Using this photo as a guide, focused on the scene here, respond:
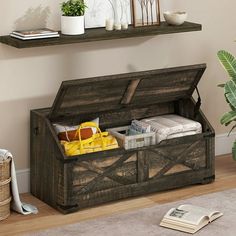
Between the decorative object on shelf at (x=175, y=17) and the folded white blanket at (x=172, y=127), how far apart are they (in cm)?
66

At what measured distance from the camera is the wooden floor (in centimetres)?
480

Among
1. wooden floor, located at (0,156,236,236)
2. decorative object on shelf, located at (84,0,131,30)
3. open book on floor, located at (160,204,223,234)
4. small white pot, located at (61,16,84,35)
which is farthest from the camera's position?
decorative object on shelf, located at (84,0,131,30)

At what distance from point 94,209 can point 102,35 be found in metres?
1.09

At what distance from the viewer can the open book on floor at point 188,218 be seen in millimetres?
4660

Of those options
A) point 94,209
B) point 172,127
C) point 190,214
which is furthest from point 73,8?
point 190,214

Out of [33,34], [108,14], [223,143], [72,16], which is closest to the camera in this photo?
[33,34]

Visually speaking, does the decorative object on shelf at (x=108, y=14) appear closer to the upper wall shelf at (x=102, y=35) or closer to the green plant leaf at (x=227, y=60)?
the upper wall shelf at (x=102, y=35)

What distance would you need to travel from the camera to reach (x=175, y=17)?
5.41 meters

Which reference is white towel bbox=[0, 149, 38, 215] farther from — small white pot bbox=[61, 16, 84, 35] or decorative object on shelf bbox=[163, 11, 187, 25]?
decorative object on shelf bbox=[163, 11, 187, 25]

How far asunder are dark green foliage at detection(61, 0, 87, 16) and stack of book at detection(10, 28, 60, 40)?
0.49 ft

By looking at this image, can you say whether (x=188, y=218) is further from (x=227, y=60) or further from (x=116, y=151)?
(x=227, y=60)

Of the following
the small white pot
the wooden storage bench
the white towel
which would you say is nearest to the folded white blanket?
the wooden storage bench

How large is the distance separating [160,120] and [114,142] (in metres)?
0.50

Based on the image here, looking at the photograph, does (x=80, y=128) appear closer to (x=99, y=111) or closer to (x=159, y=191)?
(x=99, y=111)
